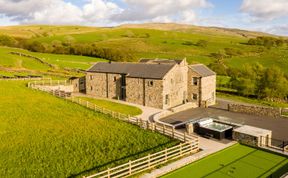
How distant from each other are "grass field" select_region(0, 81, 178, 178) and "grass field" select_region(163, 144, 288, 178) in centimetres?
424

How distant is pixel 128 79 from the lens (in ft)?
144

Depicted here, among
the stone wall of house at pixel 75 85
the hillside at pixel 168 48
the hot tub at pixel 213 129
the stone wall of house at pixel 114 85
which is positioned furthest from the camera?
the hillside at pixel 168 48

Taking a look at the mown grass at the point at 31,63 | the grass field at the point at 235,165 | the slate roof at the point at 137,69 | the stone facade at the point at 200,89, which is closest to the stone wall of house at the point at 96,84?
the slate roof at the point at 137,69

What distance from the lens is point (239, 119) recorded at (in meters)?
35.2

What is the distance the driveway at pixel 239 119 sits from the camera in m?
30.8

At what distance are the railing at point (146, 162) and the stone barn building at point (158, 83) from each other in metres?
17.2

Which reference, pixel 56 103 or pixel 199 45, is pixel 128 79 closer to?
pixel 56 103

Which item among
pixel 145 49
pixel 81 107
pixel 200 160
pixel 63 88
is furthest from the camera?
pixel 145 49

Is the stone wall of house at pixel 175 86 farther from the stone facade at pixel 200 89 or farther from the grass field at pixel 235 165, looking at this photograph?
the grass field at pixel 235 165

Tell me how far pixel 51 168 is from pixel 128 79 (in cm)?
2497

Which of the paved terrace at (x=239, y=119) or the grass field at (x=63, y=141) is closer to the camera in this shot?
the grass field at (x=63, y=141)

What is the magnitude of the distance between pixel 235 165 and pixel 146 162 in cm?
668

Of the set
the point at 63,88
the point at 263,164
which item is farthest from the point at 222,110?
the point at 63,88

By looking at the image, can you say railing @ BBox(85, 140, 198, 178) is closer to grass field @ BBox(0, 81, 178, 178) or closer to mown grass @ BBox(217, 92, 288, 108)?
grass field @ BBox(0, 81, 178, 178)
